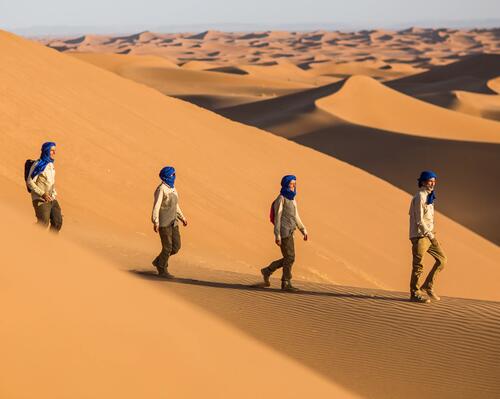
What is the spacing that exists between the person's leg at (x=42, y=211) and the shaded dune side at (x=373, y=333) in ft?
3.90

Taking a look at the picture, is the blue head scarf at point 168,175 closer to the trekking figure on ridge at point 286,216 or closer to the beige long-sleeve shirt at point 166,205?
the beige long-sleeve shirt at point 166,205

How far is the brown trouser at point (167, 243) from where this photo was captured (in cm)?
925

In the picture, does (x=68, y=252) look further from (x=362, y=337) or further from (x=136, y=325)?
(x=362, y=337)

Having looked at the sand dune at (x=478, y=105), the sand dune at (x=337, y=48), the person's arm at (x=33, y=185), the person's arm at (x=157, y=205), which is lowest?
the sand dune at (x=337, y=48)

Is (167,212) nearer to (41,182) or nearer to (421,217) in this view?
(41,182)

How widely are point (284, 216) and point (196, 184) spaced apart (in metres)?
8.13

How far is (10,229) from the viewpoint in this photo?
611 centimetres

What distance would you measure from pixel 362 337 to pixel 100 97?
14033mm

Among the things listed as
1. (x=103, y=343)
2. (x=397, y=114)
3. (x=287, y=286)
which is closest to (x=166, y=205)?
(x=287, y=286)

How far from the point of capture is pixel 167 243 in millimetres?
9250

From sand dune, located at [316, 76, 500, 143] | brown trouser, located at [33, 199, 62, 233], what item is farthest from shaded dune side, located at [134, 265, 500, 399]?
sand dune, located at [316, 76, 500, 143]

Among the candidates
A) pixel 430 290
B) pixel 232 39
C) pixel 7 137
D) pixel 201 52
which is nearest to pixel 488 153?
pixel 7 137

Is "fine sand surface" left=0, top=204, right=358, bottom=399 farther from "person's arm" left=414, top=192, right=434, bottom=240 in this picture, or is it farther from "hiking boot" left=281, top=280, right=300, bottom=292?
"hiking boot" left=281, top=280, right=300, bottom=292

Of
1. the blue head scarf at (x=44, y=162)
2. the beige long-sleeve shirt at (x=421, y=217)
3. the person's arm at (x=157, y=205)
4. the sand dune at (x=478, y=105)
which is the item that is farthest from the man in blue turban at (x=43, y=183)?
the sand dune at (x=478, y=105)
